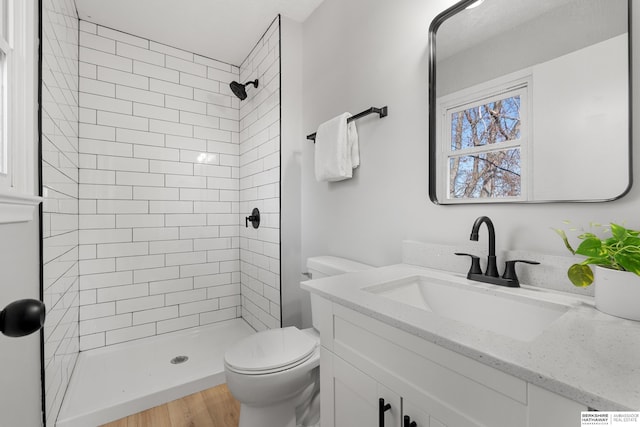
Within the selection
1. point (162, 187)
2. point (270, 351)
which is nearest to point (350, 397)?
point (270, 351)

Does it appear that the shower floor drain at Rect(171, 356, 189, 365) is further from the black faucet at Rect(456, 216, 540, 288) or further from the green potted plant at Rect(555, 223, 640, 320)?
the green potted plant at Rect(555, 223, 640, 320)

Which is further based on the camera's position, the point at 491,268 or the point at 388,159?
the point at 388,159

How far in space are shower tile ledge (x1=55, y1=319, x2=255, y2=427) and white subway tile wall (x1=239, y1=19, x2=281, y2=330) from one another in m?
0.41

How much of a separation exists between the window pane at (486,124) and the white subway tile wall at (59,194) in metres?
1.66

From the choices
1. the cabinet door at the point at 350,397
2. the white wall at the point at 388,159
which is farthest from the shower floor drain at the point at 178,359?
the cabinet door at the point at 350,397

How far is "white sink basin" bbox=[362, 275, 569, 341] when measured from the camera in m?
0.77

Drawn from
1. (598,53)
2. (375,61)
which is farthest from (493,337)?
(375,61)

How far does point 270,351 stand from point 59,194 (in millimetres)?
1351

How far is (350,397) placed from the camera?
2.68ft

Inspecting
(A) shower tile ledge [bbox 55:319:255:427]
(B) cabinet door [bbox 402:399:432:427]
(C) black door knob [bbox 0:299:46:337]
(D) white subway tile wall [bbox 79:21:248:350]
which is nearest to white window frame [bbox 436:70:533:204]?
(B) cabinet door [bbox 402:399:432:427]

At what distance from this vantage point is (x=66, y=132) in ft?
5.39

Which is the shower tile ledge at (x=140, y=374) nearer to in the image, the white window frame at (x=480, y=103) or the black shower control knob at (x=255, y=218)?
the black shower control knob at (x=255, y=218)

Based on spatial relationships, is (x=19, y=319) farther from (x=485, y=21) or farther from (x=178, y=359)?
(x=178, y=359)

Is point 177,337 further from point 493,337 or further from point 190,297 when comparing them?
point 493,337
